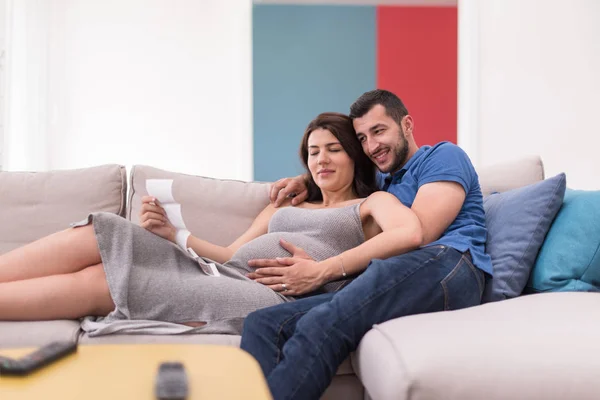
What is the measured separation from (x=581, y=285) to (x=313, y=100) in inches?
130

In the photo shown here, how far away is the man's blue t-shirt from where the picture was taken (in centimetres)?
170

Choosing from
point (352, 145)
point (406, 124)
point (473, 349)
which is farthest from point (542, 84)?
point (473, 349)

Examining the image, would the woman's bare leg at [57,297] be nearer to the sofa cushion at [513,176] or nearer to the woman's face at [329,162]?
the woman's face at [329,162]

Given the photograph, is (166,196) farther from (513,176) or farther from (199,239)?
(513,176)

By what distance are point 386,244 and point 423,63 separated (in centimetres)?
358

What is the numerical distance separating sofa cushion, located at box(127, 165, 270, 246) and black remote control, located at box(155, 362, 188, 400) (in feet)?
4.13

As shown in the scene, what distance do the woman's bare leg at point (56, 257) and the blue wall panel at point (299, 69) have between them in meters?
2.87

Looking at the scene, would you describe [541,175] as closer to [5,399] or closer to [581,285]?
[581,285]

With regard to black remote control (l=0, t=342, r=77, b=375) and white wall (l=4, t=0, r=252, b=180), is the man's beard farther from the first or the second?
white wall (l=4, t=0, r=252, b=180)

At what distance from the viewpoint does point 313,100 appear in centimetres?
475

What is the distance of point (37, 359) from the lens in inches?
36.4

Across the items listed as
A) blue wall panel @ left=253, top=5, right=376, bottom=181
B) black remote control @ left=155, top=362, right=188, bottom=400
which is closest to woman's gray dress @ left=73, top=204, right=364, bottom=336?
black remote control @ left=155, top=362, right=188, bottom=400

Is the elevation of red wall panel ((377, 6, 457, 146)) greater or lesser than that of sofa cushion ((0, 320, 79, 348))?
greater

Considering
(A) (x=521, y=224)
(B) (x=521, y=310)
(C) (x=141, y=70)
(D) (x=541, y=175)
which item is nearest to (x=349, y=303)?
(B) (x=521, y=310)
